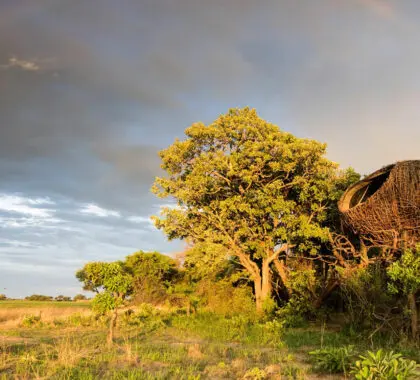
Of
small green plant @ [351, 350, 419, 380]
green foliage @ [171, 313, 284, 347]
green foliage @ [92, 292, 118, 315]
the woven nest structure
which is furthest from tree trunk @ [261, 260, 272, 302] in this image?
small green plant @ [351, 350, 419, 380]

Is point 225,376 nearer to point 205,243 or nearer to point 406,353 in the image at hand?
point 406,353

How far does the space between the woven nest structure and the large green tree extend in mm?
3942

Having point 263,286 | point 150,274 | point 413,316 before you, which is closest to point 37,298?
point 150,274

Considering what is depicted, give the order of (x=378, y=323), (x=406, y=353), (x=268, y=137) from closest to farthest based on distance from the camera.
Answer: (x=406, y=353) → (x=378, y=323) → (x=268, y=137)

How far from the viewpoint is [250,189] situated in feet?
71.3

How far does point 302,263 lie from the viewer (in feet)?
73.6

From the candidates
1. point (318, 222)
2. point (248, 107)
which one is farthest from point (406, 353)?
point (248, 107)

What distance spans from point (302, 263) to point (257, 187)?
203 inches

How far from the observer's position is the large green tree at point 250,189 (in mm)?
20578

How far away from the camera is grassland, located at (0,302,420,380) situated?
8.30 metres

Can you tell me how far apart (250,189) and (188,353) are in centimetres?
1207

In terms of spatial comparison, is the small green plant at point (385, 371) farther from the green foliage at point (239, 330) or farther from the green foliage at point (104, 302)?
the green foliage at point (104, 302)

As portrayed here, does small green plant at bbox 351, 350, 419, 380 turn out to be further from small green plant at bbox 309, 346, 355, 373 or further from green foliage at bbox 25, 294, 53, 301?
green foliage at bbox 25, 294, 53, 301

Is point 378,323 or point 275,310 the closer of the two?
point 378,323
